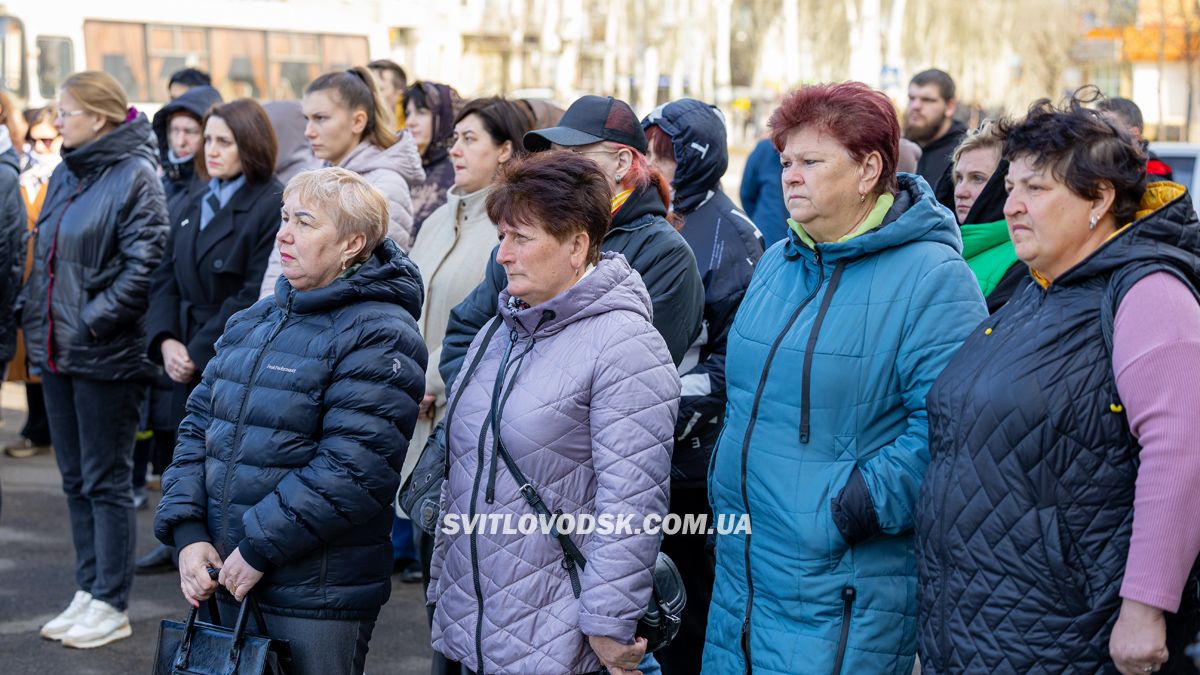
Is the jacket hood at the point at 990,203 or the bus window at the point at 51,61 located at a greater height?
the bus window at the point at 51,61

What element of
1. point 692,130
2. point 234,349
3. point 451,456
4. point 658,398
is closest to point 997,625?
point 658,398

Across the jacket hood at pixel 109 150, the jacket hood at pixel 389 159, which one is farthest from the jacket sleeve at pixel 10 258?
the jacket hood at pixel 389 159

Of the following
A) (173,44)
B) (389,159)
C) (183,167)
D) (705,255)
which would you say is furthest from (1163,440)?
(173,44)

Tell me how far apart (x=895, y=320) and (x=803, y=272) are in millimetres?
324

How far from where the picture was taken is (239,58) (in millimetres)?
20875

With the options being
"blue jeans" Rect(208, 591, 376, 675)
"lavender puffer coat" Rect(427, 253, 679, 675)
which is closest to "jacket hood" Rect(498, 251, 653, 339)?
"lavender puffer coat" Rect(427, 253, 679, 675)

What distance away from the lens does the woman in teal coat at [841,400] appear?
10.7 feet

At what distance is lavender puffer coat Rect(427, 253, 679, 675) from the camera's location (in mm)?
3299

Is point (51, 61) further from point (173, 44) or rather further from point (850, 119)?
point (850, 119)

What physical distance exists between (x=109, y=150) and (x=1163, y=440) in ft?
15.6

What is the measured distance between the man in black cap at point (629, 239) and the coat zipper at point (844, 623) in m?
1.17

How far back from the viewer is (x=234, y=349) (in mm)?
3885

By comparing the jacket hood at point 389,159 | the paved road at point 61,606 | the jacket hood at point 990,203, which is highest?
the jacket hood at point 389,159

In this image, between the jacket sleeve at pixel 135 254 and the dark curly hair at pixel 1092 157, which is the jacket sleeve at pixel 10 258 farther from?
the dark curly hair at pixel 1092 157
